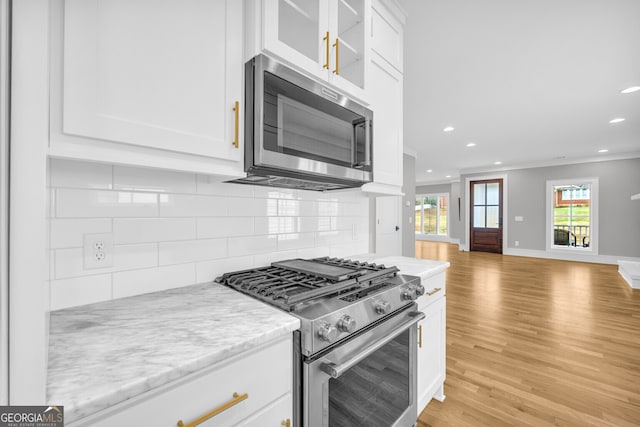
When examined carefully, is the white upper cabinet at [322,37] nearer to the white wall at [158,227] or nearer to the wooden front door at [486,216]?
the white wall at [158,227]

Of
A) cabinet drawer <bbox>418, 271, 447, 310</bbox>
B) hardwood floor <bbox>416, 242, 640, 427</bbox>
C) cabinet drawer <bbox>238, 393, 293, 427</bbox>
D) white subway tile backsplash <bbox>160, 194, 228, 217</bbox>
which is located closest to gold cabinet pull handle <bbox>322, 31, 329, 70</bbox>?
white subway tile backsplash <bbox>160, 194, 228, 217</bbox>

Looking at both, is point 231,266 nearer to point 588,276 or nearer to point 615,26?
point 615,26

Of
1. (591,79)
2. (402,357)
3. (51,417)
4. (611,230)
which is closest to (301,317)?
(51,417)

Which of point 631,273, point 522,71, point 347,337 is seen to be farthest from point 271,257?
point 631,273

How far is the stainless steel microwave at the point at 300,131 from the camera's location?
1.05 meters

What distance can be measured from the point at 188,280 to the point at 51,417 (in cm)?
77

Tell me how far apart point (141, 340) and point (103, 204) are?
1.93 feet

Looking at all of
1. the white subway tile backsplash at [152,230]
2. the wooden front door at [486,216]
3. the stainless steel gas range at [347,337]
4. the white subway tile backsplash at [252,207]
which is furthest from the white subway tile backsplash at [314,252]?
the wooden front door at [486,216]

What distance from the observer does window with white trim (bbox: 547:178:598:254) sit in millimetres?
6719

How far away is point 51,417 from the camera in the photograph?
464 mm

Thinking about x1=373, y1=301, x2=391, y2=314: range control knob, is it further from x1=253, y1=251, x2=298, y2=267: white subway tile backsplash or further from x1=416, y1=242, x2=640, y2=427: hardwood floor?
x1=416, y1=242, x2=640, y2=427: hardwood floor

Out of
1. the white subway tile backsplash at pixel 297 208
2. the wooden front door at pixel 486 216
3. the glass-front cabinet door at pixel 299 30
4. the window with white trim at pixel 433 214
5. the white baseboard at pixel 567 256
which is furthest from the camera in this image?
the window with white trim at pixel 433 214

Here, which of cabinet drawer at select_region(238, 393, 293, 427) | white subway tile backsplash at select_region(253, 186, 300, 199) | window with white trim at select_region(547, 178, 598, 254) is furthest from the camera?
window with white trim at select_region(547, 178, 598, 254)

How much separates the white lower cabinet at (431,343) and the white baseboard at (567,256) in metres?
7.43
